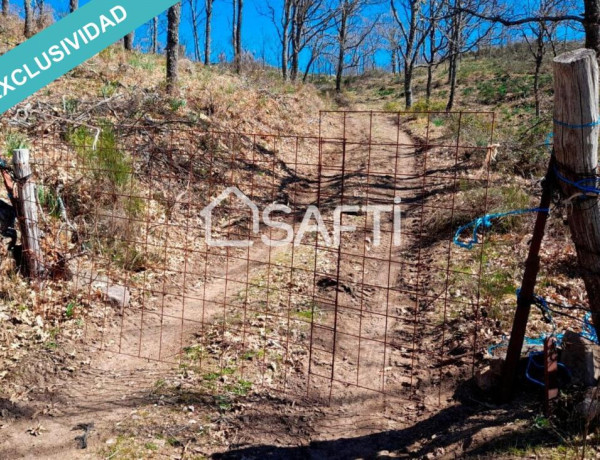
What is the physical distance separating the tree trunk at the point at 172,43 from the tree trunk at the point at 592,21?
828cm

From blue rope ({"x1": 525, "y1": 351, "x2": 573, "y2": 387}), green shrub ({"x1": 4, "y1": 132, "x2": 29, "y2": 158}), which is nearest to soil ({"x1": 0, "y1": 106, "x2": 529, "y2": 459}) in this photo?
blue rope ({"x1": 525, "y1": 351, "x2": 573, "y2": 387})

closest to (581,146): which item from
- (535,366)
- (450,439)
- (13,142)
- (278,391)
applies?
(535,366)

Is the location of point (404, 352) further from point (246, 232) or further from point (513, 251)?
point (246, 232)

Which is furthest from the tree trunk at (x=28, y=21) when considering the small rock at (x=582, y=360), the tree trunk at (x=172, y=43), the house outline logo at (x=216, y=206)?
the small rock at (x=582, y=360)

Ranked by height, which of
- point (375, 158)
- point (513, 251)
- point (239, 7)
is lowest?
point (513, 251)

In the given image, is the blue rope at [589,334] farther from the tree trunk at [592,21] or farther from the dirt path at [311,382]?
the tree trunk at [592,21]

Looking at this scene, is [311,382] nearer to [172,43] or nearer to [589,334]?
[589,334]

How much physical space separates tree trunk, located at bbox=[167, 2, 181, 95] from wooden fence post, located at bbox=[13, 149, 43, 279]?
22.8 ft

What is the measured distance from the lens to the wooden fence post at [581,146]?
2609mm

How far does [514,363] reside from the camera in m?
3.26

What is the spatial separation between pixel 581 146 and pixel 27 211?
4714 millimetres

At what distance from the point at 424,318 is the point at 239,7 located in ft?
74.7

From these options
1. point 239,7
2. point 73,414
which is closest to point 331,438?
point 73,414

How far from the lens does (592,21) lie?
6137mm
